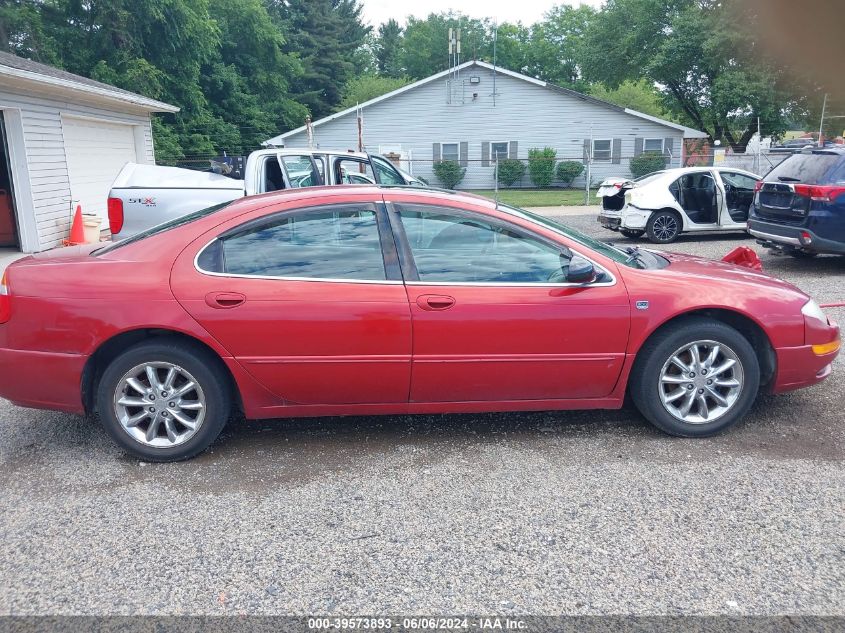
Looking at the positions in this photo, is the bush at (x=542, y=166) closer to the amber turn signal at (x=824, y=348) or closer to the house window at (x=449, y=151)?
the house window at (x=449, y=151)

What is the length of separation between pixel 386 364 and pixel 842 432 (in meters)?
2.77

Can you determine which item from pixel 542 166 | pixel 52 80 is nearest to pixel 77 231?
pixel 52 80

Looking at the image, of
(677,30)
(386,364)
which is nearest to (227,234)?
(386,364)

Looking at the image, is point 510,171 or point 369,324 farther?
point 510,171

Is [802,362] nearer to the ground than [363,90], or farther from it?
nearer to the ground

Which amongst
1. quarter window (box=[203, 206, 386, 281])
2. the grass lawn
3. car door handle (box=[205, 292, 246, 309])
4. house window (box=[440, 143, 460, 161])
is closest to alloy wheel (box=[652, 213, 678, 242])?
the grass lawn

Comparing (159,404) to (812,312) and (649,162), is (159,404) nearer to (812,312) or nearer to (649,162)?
(812,312)

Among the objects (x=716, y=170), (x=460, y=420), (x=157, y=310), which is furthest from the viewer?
(x=716, y=170)

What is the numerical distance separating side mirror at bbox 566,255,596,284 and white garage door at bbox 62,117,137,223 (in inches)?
498

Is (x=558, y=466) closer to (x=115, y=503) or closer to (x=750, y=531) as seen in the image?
(x=750, y=531)

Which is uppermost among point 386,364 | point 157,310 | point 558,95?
point 558,95

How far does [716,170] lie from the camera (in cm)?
1277

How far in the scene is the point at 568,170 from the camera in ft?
103

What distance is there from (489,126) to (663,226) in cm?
2083
